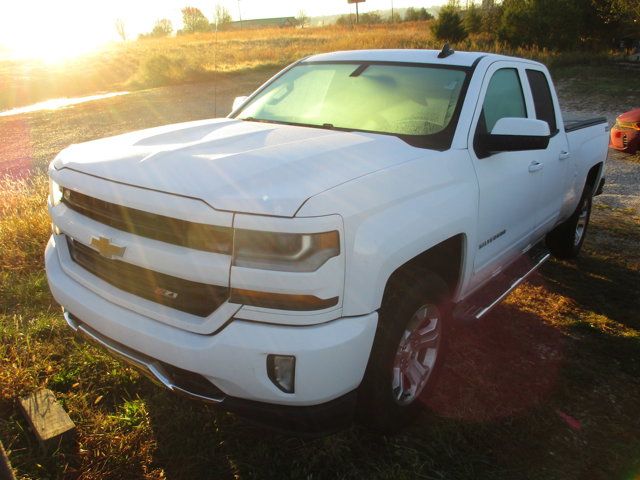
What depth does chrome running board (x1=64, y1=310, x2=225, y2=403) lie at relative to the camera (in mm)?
2188

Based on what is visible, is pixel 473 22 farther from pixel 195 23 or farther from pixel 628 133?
pixel 195 23

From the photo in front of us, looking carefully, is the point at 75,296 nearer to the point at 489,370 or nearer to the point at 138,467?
the point at 138,467

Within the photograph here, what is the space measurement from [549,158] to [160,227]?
2923mm

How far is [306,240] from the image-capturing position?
2006mm

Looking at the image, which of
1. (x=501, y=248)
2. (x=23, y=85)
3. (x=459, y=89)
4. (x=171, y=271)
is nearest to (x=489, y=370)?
(x=501, y=248)

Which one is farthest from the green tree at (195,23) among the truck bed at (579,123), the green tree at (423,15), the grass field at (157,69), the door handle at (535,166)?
the door handle at (535,166)

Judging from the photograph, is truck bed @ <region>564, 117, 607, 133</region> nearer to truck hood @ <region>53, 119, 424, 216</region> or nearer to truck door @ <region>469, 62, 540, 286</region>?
truck door @ <region>469, 62, 540, 286</region>

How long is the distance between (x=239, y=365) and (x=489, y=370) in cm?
201

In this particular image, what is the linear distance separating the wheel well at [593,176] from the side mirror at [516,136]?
2.59 meters

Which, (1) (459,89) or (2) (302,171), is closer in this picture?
(2) (302,171)

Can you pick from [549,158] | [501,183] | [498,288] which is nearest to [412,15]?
[549,158]

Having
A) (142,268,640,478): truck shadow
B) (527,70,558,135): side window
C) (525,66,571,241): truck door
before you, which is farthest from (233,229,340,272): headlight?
(527,70,558,135): side window

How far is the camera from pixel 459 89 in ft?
10.7

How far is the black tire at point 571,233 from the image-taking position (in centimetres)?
505
